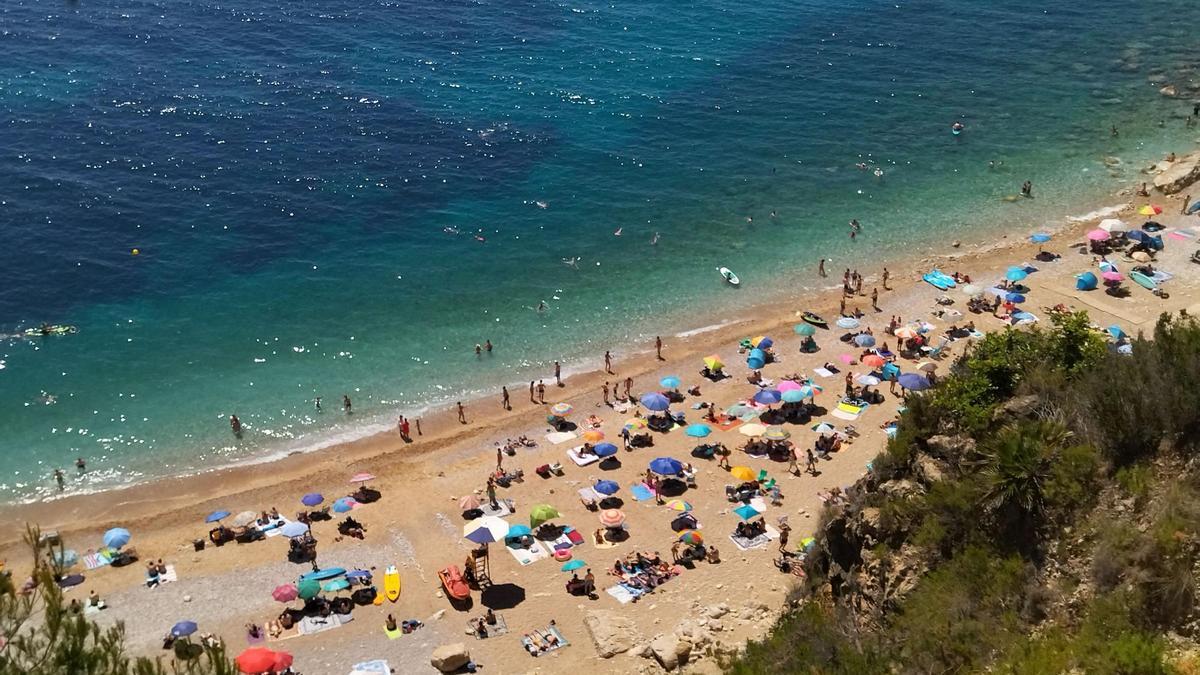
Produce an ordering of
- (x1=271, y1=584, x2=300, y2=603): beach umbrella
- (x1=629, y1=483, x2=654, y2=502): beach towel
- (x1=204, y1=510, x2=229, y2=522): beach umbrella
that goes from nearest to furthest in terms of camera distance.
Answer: (x1=271, y1=584, x2=300, y2=603): beach umbrella, (x1=629, y1=483, x2=654, y2=502): beach towel, (x1=204, y1=510, x2=229, y2=522): beach umbrella

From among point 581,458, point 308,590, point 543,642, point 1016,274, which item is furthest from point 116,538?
point 1016,274

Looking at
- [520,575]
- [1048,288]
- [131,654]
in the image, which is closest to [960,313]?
[1048,288]

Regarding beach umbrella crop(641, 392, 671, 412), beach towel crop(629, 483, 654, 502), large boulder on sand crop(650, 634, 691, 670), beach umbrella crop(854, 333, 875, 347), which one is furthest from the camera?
beach umbrella crop(854, 333, 875, 347)

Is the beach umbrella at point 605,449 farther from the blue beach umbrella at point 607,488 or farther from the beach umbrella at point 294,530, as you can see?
the beach umbrella at point 294,530

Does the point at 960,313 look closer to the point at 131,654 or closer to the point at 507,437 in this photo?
the point at 507,437

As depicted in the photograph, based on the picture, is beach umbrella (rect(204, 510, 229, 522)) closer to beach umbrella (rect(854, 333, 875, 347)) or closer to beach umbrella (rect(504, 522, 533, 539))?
beach umbrella (rect(504, 522, 533, 539))

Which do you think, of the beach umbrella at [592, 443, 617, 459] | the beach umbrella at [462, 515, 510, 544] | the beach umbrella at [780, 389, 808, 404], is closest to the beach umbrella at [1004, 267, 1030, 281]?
the beach umbrella at [780, 389, 808, 404]
